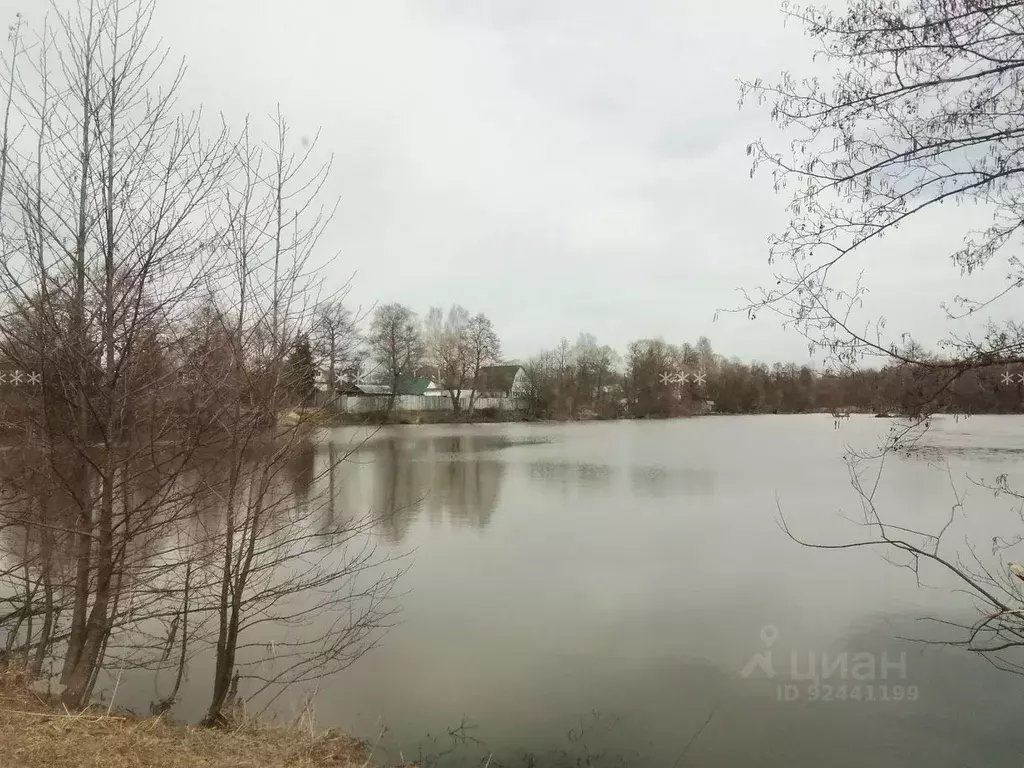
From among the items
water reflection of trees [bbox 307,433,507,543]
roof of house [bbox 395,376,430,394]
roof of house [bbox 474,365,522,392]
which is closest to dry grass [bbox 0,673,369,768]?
water reflection of trees [bbox 307,433,507,543]

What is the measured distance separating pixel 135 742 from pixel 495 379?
147 feet

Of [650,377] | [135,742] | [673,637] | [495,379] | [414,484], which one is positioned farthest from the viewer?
[495,379]

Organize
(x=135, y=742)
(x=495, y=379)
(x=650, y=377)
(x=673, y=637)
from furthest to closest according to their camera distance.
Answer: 1. (x=495, y=379)
2. (x=650, y=377)
3. (x=673, y=637)
4. (x=135, y=742)

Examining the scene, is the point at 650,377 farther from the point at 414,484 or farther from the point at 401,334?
the point at 414,484

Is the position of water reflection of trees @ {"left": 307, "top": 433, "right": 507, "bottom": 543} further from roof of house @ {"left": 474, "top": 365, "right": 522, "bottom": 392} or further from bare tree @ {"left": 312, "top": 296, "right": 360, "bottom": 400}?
roof of house @ {"left": 474, "top": 365, "right": 522, "bottom": 392}

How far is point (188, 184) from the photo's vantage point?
4.02 m

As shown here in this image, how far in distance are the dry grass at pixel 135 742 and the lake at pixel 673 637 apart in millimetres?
706

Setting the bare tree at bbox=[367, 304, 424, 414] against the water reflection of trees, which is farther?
the bare tree at bbox=[367, 304, 424, 414]

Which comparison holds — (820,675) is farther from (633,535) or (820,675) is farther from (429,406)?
(429,406)

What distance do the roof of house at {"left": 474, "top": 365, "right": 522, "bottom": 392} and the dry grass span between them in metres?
42.2

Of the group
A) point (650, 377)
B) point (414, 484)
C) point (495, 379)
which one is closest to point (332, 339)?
point (414, 484)

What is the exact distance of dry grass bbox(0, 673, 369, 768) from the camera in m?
3.08

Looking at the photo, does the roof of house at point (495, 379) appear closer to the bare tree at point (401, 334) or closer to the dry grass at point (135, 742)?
the bare tree at point (401, 334)

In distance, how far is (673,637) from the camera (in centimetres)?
674
